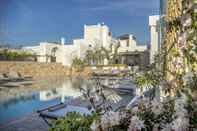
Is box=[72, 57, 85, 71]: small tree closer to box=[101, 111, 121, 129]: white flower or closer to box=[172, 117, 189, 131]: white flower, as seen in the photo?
box=[101, 111, 121, 129]: white flower

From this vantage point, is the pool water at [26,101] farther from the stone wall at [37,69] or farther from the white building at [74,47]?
the white building at [74,47]

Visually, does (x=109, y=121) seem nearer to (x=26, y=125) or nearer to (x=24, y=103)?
(x=26, y=125)

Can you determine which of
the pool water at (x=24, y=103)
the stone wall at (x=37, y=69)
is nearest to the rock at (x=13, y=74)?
the stone wall at (x=37, y=69)

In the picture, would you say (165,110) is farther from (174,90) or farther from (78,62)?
(78,62)

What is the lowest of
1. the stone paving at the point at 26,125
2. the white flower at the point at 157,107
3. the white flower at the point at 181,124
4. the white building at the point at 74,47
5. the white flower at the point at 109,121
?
the stone paving at the point at 26,125

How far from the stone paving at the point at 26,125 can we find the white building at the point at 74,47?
14183 millimetres

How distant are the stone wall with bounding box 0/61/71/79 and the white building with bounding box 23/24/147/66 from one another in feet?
4.26

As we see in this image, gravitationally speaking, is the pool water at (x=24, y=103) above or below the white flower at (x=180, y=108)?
below

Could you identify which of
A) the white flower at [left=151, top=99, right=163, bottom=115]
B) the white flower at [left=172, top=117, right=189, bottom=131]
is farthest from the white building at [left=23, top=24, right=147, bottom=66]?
the white flower at [left=172, top=117, right=189, bottom=131]

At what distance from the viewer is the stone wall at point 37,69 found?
1491 cm

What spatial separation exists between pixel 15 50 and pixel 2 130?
13872mm

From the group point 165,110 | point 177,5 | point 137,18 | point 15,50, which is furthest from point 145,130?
Result: point 15,50

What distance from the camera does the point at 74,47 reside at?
1880 cm

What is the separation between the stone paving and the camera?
343 centimetres
